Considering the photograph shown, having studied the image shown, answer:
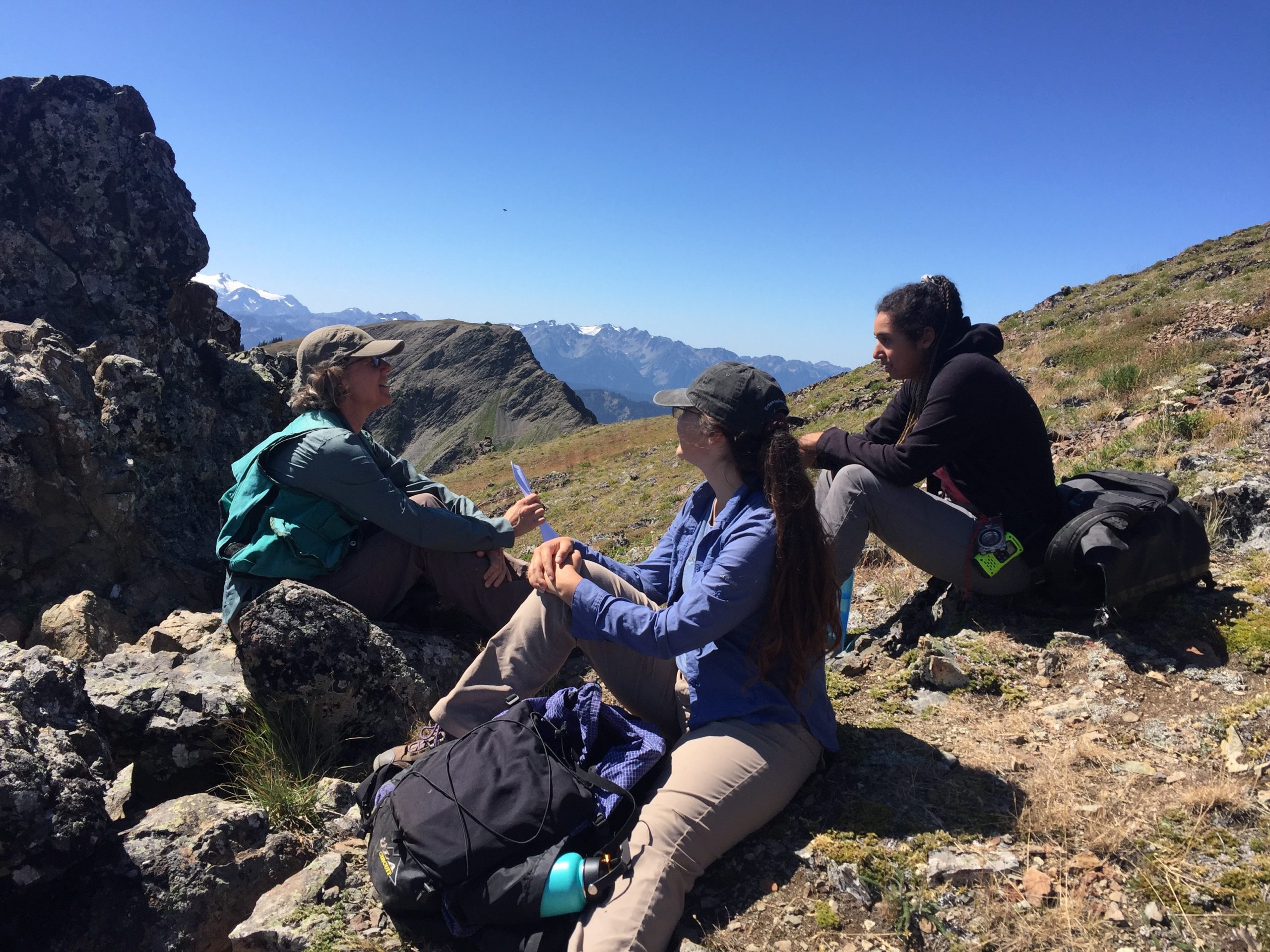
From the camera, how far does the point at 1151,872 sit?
3037mm

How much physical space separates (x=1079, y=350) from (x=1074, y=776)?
1827 centimetres

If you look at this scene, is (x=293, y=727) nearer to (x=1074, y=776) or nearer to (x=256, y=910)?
(x=256, y=910)

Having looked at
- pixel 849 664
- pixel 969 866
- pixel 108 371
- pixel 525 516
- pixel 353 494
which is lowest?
pixel 969 866

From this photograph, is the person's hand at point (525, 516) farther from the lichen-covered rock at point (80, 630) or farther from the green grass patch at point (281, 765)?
the lichen-covered rock at point (80, 630)

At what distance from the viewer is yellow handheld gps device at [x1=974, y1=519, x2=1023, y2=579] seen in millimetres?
4879

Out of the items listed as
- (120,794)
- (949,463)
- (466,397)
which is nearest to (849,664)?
(949,463)

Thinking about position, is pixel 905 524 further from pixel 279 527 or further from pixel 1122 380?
pixel 1122 380

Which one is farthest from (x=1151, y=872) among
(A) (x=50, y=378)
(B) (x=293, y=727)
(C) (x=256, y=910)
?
(A) (x=50, y=378)

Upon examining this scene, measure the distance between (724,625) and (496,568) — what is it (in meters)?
2.25

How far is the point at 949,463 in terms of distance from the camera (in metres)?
5.15

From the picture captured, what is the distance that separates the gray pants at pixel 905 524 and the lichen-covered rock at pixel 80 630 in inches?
256

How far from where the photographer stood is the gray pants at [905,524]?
197 inches

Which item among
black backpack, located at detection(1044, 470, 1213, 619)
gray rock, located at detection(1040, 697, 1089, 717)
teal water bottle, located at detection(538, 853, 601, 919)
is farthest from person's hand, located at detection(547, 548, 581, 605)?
black backpack, located at detection(1044, 470, 1213, 619)

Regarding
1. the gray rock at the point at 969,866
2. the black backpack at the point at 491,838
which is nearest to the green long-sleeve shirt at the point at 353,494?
the black backpack at the point at 491,838
